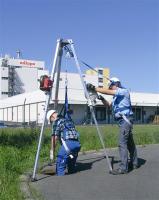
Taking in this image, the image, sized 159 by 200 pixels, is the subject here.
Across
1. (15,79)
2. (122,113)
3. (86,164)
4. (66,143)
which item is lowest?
(86,164)

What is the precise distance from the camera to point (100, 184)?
27.1 ft

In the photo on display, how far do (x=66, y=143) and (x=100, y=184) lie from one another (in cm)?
159

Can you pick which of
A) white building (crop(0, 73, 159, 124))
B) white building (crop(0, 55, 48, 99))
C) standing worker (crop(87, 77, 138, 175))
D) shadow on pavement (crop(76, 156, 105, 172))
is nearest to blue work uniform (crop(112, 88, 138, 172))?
standing worker (crop(87, 77, 138, 175))

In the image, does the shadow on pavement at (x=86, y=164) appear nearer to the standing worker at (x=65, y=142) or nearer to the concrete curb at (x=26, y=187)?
the standing worker at (x=65, y=142)

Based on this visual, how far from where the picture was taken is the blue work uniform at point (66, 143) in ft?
30.8

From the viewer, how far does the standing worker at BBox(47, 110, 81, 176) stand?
30.9ft

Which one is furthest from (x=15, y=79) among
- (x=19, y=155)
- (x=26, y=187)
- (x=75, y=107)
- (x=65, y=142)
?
(x=26, y=187)

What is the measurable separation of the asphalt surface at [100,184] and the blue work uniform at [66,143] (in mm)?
213

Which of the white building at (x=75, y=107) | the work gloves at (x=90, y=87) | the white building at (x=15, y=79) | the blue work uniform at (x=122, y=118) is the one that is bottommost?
the white building at (x=75, y=107)

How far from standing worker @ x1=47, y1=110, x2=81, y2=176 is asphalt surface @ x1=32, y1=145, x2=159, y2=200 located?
9.1 inches

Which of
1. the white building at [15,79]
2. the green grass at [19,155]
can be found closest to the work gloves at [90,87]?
the green grass at [19,155]

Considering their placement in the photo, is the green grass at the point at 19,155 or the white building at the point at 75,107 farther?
the white building at the point at 75,107

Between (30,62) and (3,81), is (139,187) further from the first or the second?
(30,62)

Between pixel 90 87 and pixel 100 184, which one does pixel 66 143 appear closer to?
pixel 90 87
